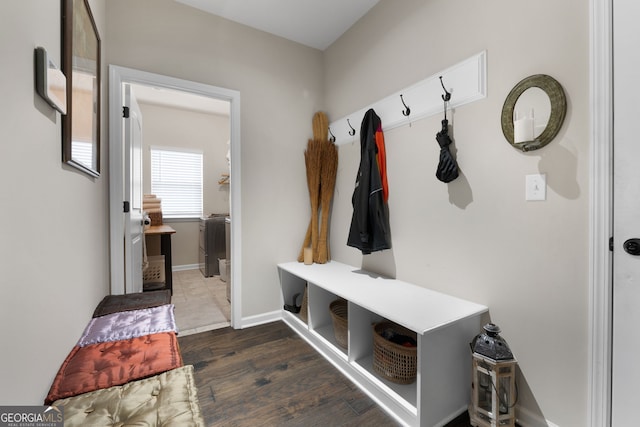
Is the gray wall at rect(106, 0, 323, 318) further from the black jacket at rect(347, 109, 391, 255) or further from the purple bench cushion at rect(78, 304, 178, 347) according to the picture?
the purple bench cushion at rect(78, 304, 178, 347)

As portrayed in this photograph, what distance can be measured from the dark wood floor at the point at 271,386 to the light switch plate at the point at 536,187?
3.85 ft

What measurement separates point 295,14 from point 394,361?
2.71m

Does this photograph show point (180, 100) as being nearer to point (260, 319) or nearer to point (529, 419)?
point (260, 319)

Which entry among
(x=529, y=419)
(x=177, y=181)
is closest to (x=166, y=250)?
(x=177, y=181)

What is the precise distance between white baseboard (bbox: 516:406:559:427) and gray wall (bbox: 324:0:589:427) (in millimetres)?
12

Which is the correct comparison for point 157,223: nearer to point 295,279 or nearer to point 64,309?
point 295,279

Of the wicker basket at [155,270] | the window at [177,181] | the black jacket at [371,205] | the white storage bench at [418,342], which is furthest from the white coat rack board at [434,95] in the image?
the window at [177,181]

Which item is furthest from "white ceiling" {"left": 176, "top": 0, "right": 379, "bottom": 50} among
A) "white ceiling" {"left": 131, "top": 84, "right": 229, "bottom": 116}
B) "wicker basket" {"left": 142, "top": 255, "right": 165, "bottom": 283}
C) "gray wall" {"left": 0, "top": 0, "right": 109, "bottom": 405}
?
"wicker basket" {"left": 142, "top": 255, "right": 165, "bottom": 283}

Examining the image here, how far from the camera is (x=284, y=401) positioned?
5.05ft

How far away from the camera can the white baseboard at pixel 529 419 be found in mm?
1297

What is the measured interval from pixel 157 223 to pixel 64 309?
3.08 m

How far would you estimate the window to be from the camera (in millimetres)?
4559

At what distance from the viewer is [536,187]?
4.31 feet

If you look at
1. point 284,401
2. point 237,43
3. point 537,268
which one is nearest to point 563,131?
point 537,268
